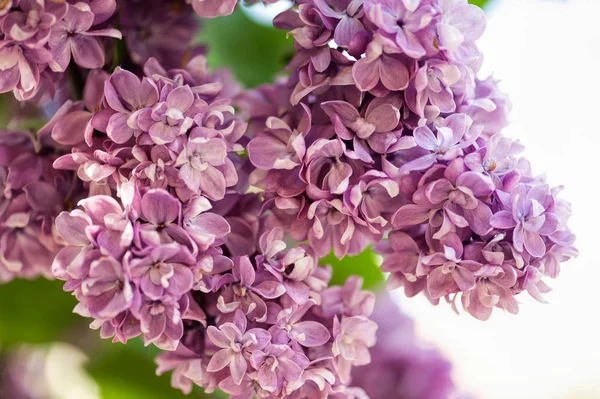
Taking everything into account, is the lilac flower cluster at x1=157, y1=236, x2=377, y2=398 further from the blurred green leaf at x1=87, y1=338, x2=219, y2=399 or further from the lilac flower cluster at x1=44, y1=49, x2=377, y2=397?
the blurred green leaf at x1=87, y1=338, x2=219, y2=399

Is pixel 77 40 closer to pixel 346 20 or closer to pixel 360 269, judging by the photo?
pixel 346 20

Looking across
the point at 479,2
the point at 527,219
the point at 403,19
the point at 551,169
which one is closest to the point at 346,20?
the point at 403,19

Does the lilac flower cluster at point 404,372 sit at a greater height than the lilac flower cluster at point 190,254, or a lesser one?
lesser

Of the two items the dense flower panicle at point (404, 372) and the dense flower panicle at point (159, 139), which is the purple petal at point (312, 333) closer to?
the dense flower panicle at point (159, 139)

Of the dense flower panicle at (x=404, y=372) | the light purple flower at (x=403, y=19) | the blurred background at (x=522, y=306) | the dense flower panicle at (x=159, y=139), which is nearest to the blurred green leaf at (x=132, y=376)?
the blurred background at (x=522, y=306)

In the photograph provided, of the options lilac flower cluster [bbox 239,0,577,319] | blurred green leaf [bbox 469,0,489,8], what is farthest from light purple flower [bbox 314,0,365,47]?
blurred green leaf [bbox 469,0,489,8]
